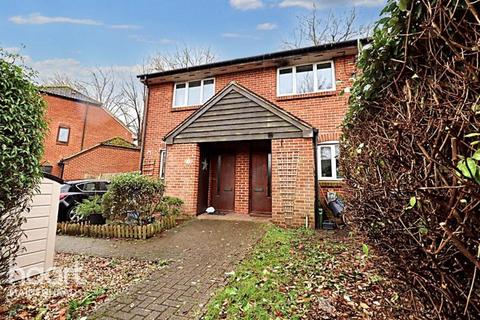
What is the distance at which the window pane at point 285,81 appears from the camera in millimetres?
10180

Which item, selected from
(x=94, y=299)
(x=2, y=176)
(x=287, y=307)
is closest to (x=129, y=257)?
(x=94, y=299)

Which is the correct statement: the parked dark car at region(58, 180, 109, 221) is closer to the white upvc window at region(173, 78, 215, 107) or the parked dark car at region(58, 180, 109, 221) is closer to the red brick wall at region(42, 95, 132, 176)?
the white upvc window at region(173, 78, 215, 107)

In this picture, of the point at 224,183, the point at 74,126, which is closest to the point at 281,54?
the point at 224,183

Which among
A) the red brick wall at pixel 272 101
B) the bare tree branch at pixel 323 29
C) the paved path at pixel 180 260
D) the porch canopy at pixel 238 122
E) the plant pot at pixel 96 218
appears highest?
the bare tree branch at pixel 323 29

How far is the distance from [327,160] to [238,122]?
4018mm

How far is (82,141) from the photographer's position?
22.1 m

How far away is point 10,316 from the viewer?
272 centimetres

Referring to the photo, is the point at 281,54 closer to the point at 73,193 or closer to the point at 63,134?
the point at 73,193

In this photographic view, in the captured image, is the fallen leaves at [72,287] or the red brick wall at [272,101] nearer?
the fallen leaves at [72,287]

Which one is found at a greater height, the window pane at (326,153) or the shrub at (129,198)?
the window pane at (326,153)

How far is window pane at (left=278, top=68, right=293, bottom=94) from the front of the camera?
1018cm

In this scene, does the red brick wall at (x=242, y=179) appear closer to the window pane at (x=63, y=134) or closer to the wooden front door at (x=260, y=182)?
the wooden front door at (x=260, y=182)

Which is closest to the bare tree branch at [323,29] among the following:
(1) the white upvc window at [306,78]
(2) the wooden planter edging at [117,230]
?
(1) the white upvc window at [306,78]

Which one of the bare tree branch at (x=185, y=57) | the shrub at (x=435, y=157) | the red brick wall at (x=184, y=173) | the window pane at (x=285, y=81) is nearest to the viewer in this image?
the shrub at (x=435, y=157)
